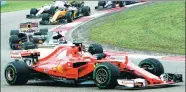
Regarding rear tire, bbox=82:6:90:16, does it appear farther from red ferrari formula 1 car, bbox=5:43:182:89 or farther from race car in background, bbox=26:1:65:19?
red ferrari formula 1 car, bbox=5:43:182:89

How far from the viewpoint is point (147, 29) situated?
3053 centimetres

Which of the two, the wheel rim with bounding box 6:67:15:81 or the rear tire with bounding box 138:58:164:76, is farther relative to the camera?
the wheel rim with bounding box 6:67:15:81

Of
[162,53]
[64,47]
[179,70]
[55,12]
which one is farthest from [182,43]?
[55,12]

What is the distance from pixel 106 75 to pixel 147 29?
56.2 ft

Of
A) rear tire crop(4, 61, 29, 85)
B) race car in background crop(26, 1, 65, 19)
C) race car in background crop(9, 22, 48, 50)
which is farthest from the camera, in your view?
race car in background crop(26, 1, 65, 19)

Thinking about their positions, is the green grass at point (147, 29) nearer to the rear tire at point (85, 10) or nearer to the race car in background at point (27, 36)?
the rear tire at point (85, 10)

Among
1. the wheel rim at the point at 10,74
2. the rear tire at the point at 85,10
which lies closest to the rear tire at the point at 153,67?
the wheel rim at the point at 10,74

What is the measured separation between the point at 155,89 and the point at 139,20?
20.8 metres

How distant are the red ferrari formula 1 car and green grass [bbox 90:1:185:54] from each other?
8286 millimetres

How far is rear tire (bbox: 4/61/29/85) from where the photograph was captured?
49.9 ft

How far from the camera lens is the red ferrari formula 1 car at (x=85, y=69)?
13653 millimetres

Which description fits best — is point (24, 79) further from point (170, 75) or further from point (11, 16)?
point (11, 16)

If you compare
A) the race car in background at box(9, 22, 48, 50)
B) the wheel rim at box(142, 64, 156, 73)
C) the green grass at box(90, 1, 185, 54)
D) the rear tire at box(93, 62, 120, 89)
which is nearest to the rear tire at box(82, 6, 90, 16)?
the green grass at box(90, 1, 185, 54)

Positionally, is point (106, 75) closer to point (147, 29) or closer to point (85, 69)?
point (85, 69)
